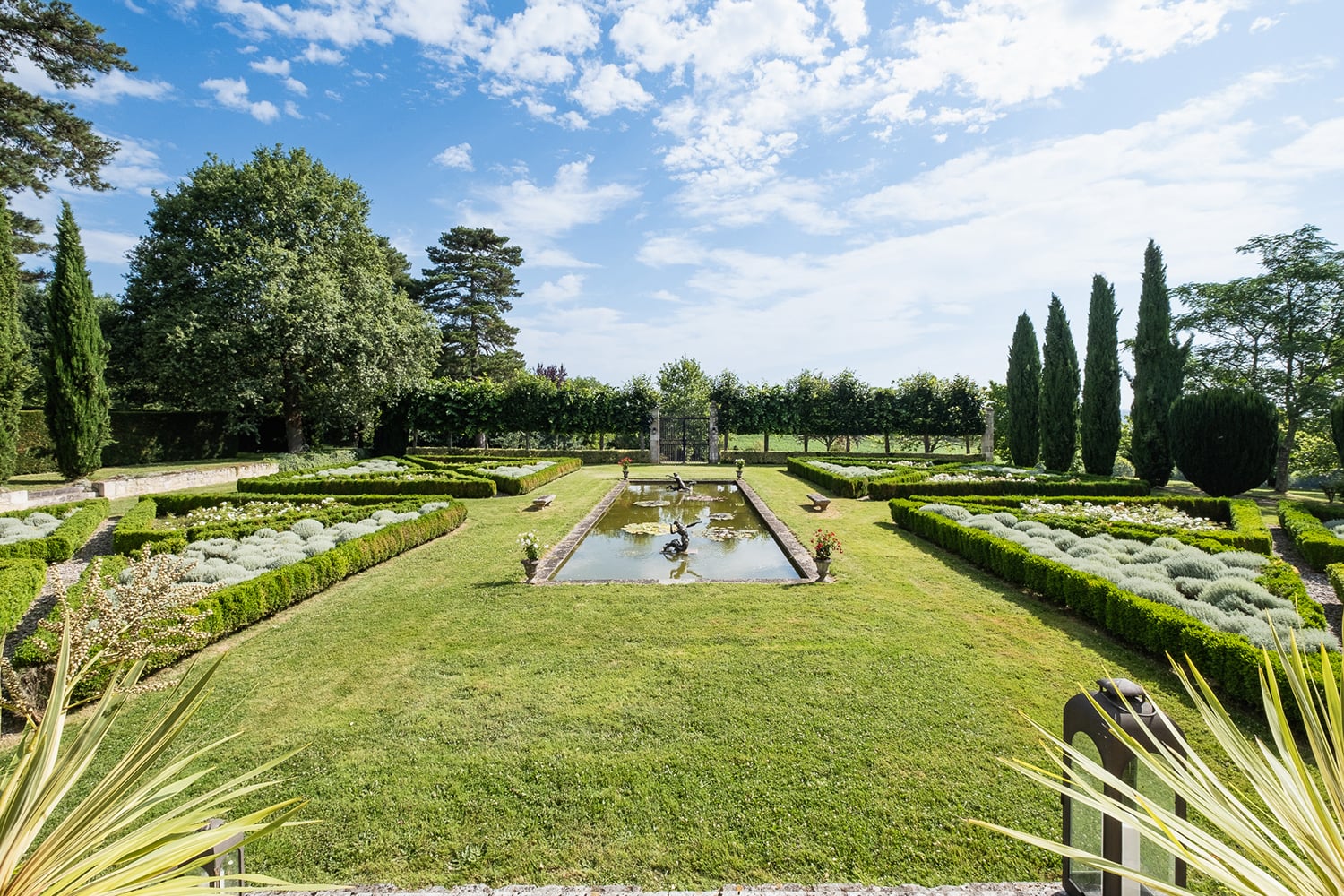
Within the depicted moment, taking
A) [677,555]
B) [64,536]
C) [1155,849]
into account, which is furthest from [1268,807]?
[64,536]

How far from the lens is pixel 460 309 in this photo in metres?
36.4

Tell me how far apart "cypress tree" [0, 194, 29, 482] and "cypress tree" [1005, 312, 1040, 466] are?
29.6m

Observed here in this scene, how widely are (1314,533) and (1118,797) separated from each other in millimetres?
9515

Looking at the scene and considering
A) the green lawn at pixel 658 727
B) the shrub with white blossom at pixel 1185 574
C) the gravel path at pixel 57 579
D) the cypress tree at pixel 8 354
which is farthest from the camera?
the cypress tree at pixel 8 354

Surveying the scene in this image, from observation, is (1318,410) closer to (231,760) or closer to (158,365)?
(231,760)

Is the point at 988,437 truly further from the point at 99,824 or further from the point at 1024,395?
the point at 99,824

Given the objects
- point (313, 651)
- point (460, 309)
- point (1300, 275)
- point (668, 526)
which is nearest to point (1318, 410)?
point (1300, 275)

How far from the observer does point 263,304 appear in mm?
20297

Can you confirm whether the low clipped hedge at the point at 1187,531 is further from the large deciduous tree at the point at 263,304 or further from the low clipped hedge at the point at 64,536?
the large deciduous tree at the point at 263,304

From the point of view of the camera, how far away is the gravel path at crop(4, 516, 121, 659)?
519cm

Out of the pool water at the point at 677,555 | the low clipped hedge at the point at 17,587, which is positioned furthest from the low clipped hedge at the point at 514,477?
the low clipped hedge at the point at 17,587

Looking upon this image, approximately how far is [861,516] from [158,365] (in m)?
22.9

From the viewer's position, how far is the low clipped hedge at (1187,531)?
313 inches

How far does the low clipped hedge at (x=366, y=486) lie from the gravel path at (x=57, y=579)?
2.79 m
